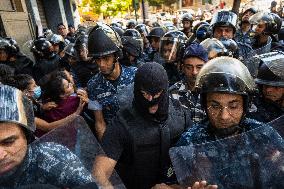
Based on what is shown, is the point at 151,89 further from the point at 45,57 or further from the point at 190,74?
the point at 45,57

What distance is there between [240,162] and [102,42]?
7.33 feet

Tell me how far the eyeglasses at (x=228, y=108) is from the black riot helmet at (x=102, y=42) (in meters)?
1.50

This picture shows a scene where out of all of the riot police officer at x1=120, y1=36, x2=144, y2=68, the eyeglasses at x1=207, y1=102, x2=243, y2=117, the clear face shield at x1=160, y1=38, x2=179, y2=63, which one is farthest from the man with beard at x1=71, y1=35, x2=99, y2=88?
the eyeglasses at x1=207, y1=102, x2=243, y2=117

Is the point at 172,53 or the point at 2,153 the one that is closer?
the point at 2,153

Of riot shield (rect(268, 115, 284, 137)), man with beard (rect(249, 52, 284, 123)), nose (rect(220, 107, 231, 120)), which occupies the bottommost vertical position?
man with beard (rect(249, 52, 284, 123))

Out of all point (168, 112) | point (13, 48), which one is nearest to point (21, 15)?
point (13, 48)

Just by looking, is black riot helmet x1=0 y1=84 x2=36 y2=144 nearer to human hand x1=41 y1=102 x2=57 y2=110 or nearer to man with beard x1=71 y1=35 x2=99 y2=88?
human hand x1=41 y1=102 x2=57 y2=110

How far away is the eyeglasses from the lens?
205 centimetres

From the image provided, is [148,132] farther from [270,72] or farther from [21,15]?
[21,15]

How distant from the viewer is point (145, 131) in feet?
8.02

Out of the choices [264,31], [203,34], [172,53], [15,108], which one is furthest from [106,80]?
[203,34]

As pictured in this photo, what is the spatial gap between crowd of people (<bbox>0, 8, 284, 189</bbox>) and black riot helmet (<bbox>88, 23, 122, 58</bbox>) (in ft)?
0.04

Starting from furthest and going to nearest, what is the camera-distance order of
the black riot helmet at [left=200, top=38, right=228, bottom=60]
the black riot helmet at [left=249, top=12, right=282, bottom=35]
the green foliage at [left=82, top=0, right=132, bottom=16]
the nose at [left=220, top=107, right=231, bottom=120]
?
the green foliage at [left=82, top=0, right=132, bottom=16] < the black riot helmet at [left=249, top=12, right=282, bottom=35] < the black riot helmet at [left=200, top=38, right=228, bottom=60] < the nose at [left=220, top=107, right=231, bottom=120]

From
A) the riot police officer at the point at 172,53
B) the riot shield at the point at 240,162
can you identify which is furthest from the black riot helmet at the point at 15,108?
the riot police officer at the point at 172,53
